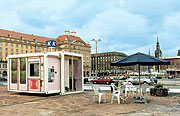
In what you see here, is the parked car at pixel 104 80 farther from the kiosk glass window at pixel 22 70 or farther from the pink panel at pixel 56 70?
the kiosk glass window at pixel 22 70

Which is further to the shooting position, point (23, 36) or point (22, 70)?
point (23, 36)

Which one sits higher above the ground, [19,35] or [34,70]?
[19,35]

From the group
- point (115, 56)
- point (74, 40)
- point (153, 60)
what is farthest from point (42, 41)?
point (153, 60)

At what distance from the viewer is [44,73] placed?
13500 mm

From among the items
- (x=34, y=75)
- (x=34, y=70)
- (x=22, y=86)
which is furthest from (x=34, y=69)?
(x=22, y=86)

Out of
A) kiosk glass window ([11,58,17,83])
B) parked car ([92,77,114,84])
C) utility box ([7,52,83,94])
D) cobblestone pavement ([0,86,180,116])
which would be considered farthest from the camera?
parked car ([92,77,114,84])

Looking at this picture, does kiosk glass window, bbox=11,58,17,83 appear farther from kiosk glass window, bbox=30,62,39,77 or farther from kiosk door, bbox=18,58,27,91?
kiosk glass window, bbox=30,62,39,77

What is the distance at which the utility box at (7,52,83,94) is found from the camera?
13.6 metres

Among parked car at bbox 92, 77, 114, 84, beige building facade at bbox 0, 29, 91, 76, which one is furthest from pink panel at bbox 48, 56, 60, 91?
beige building facade at bbox 0, 29, 91, 76

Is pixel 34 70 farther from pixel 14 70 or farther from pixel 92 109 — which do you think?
Result: pixel 92 109

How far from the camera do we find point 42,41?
319 feet

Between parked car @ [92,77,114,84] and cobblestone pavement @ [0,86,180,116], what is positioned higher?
cobblestone pavement @ [0,86,180,116]

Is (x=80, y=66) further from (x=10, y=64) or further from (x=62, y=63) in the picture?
(x=10, y=64)

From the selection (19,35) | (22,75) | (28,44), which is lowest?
(22,75)
